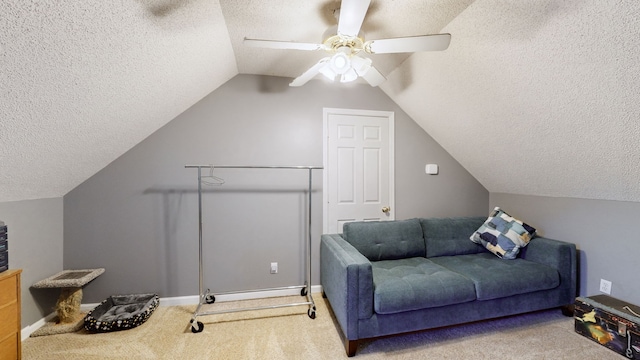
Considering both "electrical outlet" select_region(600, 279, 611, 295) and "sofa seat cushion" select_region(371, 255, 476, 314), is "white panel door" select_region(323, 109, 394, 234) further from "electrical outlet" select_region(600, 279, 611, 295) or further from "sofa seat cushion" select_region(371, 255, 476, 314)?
"electrical outlet" select_region(600, 279, 611, 295)

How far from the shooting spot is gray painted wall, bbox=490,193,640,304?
2084 millimetres

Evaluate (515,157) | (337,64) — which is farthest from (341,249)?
(515,157)

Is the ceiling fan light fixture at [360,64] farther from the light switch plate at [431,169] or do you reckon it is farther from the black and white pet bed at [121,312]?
the black and white pet bed at [121,312]

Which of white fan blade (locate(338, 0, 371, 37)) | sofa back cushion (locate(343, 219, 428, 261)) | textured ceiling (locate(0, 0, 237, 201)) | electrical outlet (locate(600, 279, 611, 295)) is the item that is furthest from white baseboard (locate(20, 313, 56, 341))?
electrical outlet (locate(600, 279, 611, 295))

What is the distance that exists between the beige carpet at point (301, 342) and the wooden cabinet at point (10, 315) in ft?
0.81

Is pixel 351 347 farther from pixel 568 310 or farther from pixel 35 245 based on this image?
pixel 35 245

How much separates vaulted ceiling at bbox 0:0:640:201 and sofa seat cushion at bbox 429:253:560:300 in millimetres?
919

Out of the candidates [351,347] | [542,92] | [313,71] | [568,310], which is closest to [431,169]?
[542,92]

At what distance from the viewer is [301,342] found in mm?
1963

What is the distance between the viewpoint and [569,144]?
2041 millimetres

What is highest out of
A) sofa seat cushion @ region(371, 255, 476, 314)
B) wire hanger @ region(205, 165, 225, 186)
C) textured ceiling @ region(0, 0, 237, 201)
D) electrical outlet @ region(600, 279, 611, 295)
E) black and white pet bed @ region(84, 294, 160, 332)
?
textured ceiling @ region(0, 0, 237, 201)

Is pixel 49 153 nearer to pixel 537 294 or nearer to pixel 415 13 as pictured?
pixel 415 13

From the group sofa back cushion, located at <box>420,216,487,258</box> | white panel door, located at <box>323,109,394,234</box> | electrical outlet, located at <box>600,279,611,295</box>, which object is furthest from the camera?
white panel door, located at <box>323,109,394,234</box>

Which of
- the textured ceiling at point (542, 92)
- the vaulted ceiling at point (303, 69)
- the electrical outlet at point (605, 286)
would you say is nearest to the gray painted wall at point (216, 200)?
the vaulted ceiling at point (303, 69)
